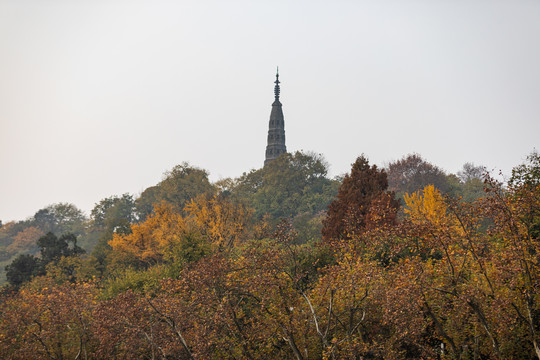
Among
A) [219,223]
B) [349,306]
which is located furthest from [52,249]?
[349,306]

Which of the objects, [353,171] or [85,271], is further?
[85,271]

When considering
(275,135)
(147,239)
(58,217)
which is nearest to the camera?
(147,239)

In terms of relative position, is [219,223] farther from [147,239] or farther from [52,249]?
[52,249]

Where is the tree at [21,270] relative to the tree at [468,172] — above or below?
below

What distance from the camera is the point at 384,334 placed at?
18.3 metres

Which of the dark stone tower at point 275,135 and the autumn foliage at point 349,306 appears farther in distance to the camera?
the dark stone tower at point 275,135

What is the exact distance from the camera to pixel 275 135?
92.3 metres

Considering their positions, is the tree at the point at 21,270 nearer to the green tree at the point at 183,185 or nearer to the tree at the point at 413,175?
the green tree at the point at 183,185

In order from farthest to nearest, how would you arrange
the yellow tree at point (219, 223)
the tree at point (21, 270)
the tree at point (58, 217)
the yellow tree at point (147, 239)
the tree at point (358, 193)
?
the tree at point (58, 217) < the tree at point (21, 270) < the yellow tree at point (147, 239) < the yellow tree at point (219, 223) < the tree at point (358, 193)

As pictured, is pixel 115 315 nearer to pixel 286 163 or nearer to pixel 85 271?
pixel 85 271

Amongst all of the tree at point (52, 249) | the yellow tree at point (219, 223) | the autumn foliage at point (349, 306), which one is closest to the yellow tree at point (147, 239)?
the yellow tree at point (219, 223)

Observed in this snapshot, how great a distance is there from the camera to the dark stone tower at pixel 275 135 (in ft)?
300

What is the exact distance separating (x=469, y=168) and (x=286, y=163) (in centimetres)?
3285

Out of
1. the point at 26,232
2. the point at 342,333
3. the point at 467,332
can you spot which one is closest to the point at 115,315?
the point at 342,333
